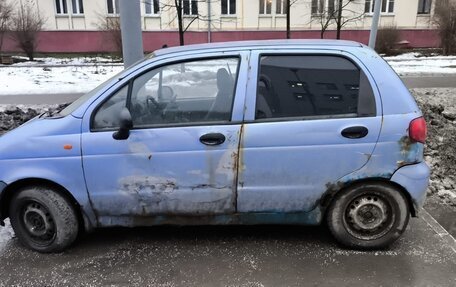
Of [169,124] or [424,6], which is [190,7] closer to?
[424,6]

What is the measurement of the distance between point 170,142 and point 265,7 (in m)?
31.7

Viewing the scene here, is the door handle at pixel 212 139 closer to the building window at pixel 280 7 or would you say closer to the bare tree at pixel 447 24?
the bare tree at pixel 447 24

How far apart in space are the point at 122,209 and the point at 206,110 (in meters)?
1.07

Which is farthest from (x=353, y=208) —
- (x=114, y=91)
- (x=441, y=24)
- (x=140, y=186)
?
(x=441, y=24)

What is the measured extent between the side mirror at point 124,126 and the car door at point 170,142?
0.13 ft

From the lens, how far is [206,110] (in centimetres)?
355

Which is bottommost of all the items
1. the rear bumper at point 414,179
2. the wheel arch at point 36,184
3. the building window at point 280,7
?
the wheel arch at point 36,184

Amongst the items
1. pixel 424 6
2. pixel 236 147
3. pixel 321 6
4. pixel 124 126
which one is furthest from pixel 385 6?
pixel 124 126

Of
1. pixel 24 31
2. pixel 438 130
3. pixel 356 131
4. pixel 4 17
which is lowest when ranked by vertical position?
pixel 438 130

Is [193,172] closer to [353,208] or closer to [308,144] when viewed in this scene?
[308,144]

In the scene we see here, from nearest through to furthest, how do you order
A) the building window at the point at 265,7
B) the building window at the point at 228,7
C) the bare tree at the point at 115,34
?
1. the bare tree at the point at 115,34
2. the building window at the point at 228,7
3. the building window at the point at 265,7

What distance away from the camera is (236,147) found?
11.3 feet

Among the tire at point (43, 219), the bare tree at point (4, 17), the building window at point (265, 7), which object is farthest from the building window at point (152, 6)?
the tire at point (43, 219)

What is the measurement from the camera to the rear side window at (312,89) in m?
3.49
